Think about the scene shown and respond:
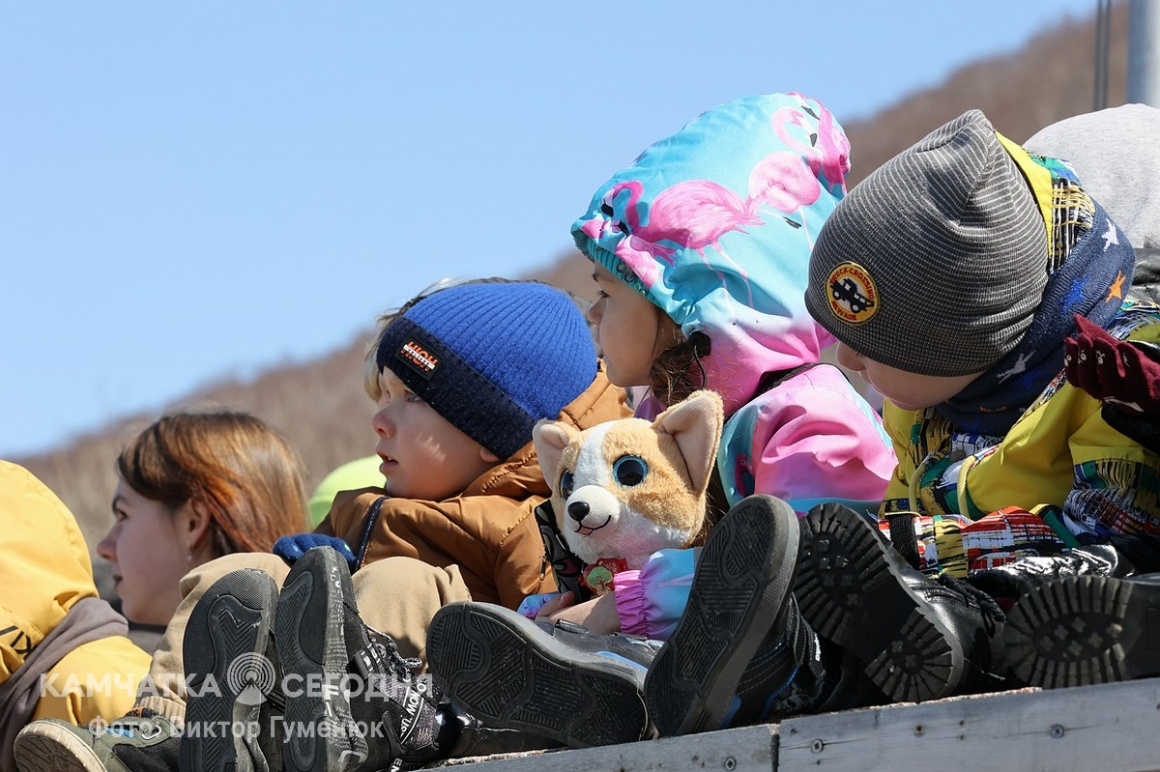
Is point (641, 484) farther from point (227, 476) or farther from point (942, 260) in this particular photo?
point (227, 476)

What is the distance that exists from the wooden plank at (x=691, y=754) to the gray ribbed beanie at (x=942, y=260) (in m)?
1.04

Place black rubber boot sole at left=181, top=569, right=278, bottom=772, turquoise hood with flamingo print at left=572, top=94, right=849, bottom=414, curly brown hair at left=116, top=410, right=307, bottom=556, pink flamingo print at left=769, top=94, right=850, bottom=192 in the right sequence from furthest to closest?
curly brown hair at left=116, top=410, right=307, bottom=556 < pink flamingo print at left=769, top=94, right=850, bottom=192 < turquoise hood with flamingo print at left=572, top=94, right=849, bottom=414 < black rubber boot sole at left=181, top=569, right=278, bottom=772

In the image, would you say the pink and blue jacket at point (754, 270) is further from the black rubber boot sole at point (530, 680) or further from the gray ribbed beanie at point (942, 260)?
the black rubber boot sole at point (530, 680)

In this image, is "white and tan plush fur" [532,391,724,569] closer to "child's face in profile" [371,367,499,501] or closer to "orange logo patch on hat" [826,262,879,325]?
"orange logo patch on hat" [826,262,879,325]

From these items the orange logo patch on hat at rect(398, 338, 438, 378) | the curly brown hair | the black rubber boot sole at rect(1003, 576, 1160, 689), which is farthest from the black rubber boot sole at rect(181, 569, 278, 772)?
the curly brown hair

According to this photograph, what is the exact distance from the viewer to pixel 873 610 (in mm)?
2348

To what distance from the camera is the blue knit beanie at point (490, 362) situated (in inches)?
172

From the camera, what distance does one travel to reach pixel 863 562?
92.7 inches

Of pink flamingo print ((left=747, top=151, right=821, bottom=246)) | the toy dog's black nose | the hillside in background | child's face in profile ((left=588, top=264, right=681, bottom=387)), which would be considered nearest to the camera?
the toy dog's black nose

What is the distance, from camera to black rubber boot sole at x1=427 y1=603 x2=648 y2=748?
2600 mm

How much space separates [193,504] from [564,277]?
21998mm

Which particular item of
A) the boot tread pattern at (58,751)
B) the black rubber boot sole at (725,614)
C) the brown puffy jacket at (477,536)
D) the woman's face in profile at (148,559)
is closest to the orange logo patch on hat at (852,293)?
the black rubber boot sole at (725,614)

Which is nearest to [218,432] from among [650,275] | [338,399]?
[650,275]

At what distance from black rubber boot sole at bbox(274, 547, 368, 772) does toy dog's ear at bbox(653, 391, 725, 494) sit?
0.83 metres
